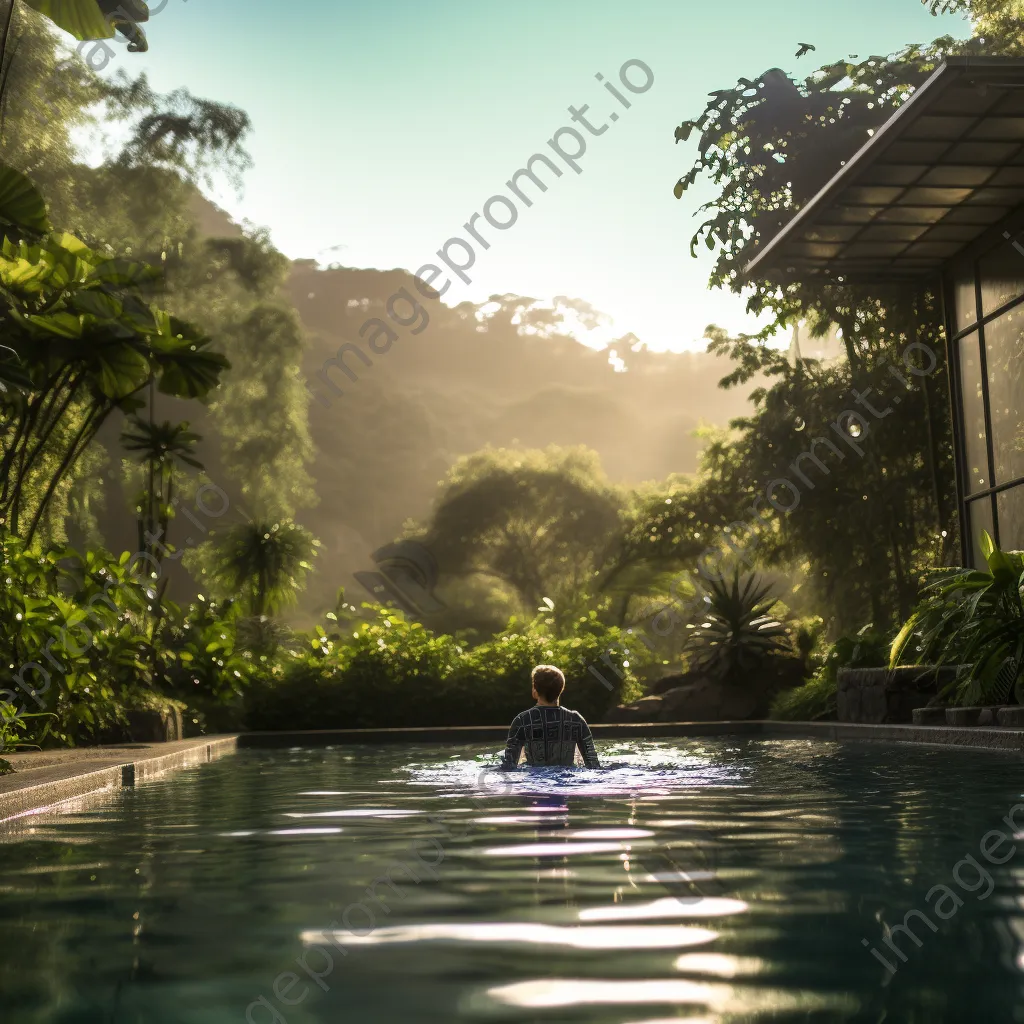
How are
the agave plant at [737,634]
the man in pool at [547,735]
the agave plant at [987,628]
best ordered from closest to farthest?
the man in pool at [547,735] → the agave plant at [987,628] → the agave plant at [737,634]

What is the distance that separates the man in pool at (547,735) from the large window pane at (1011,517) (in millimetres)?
8930

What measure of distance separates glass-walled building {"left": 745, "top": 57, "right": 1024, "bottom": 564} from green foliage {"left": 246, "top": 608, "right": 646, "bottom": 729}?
5.72 m

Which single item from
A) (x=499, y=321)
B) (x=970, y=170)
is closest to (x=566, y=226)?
(x=970, y=170)

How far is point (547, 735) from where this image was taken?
29.6 ft

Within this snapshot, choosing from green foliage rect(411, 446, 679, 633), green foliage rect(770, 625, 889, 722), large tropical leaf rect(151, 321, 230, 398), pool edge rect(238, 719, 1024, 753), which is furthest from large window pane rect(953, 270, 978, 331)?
green foliage rect(411, 446, 679, 633)

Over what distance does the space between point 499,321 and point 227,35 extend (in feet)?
343

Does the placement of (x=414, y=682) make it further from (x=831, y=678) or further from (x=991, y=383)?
(x=991, y=383)

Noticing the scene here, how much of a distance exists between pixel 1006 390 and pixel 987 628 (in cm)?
592

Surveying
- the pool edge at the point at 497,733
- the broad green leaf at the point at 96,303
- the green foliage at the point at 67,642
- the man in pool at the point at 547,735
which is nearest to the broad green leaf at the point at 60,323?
the broad green leaf at the point at 96,303

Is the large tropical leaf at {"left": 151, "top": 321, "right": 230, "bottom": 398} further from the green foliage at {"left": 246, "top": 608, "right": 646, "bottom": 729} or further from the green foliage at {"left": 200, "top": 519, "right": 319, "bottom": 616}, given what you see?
the green foliage at {"left": 200, "top": 519, "right": 319, "bottom": 616}

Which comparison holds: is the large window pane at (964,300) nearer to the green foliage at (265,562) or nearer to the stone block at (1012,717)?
the stone block at (1012,717)

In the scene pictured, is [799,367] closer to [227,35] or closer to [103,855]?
[103,855]

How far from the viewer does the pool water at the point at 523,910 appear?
2584 millimetres

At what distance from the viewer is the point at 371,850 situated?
5.09 m
